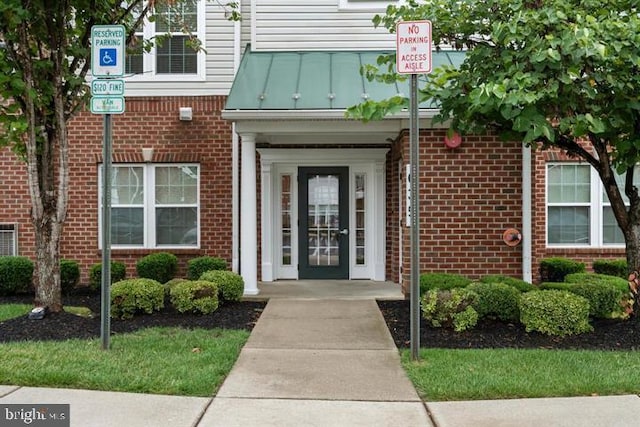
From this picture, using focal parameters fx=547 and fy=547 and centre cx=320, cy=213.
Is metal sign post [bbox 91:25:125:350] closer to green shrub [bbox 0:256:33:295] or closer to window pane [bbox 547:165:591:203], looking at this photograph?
green shrub [bbox 0:256:33:295]

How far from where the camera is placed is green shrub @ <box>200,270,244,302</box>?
784 centimetres

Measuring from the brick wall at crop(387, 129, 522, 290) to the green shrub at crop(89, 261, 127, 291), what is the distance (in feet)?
16.0

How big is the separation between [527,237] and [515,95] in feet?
13.6

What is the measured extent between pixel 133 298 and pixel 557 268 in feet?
22.8

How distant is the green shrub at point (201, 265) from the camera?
9242mm

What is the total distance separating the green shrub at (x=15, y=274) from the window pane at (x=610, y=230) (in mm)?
10128

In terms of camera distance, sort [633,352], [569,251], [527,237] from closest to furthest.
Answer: [633,352]
[527,237]
[569,251]

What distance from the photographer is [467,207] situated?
28.6 ft

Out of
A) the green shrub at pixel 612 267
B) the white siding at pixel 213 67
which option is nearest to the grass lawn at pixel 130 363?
the white siding at pixel 213 67

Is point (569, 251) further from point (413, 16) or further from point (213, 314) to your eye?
point (213, 314)

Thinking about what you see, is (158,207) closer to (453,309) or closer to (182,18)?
(182,18)

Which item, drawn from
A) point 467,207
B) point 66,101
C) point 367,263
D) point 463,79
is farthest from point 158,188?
point 463,79

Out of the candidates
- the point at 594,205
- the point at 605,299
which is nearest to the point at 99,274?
the point at 605,299

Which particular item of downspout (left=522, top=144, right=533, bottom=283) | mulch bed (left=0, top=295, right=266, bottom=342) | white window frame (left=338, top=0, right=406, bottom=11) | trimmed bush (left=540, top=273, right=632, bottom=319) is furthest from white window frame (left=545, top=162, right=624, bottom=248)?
mulch bed (left=0, top=295, right=266, bottom=342)
